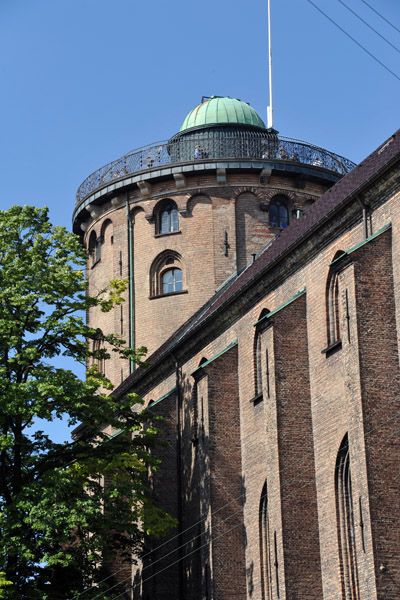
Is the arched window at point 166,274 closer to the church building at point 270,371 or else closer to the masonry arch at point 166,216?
the church building at point 270,371

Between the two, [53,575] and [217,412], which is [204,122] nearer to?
[217,412]

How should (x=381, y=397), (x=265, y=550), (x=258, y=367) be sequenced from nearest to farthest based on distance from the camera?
(x=381, y=397), (x=265, y=550), (x=258, y=367)

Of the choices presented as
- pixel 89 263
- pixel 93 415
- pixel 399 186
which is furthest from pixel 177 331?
pixel 399 186

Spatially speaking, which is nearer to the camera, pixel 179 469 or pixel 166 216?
pixel 179 469

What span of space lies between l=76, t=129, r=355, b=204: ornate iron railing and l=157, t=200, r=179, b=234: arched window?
1674 millimetres

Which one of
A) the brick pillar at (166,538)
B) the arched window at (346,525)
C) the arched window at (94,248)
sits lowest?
the arched window at (346,525)

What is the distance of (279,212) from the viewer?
47.5m

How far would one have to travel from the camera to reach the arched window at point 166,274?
47344 mm

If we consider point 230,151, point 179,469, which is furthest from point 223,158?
point 179,469

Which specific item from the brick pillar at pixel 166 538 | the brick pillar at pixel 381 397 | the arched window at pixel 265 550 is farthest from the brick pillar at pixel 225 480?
the brick pillar at pixel 381 397

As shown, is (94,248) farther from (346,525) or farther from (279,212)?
(346,525)

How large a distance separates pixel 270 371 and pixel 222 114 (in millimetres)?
23202

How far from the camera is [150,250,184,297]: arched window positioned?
47344mm

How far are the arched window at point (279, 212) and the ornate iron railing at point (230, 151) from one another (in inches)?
63.4
